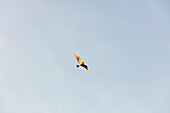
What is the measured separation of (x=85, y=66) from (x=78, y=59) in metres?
2.24

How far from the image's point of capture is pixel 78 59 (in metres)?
37.4

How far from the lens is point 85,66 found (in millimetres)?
37281
